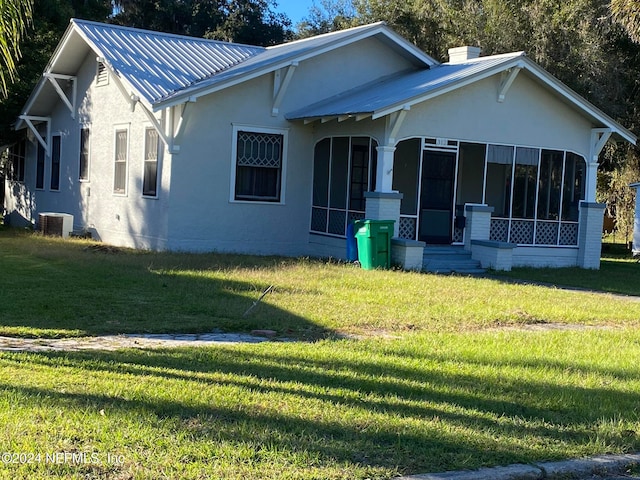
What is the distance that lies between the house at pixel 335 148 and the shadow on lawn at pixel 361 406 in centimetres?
973

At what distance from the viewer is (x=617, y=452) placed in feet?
19.4

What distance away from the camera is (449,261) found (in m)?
18.7

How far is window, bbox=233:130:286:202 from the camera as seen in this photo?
1967cm

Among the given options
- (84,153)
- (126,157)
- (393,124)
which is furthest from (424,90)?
(84,153)

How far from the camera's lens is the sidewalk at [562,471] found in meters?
5.24

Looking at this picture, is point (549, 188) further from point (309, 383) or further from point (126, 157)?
point (309, 383)

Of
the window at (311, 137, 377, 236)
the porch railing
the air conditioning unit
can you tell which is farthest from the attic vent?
the porch railing

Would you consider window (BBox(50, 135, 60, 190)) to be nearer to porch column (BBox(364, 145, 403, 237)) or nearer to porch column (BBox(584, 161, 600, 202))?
porch column (BBox(364, 145, 403, 237))

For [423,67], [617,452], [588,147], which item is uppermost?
[423,67]

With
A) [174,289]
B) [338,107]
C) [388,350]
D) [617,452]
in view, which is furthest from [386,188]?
[617,452]

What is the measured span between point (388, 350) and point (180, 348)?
7.18 ft

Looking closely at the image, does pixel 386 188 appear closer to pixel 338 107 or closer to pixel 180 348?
pixel 338 107

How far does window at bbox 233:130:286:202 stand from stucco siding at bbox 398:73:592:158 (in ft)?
11.0

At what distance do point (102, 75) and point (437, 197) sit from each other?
9612mm
